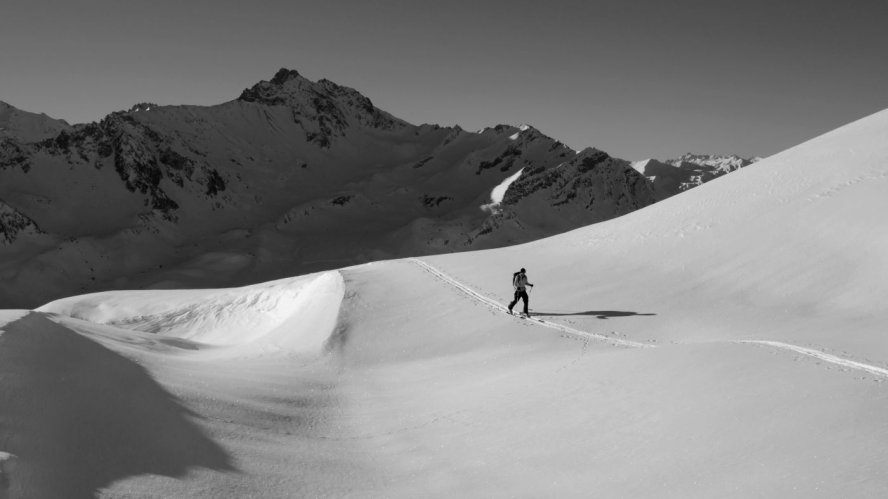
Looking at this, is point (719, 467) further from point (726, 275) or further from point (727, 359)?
point (726, 275)

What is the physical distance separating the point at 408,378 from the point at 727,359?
10.8m

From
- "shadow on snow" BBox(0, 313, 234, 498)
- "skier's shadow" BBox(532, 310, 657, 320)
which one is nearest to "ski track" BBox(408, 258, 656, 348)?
"skier's shadow" BBox(532, 310, 657, 320)

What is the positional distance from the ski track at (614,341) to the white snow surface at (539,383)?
0.16 metres

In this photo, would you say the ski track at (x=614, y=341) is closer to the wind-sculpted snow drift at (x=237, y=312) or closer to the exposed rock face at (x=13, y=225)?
the wind-sculpted snow drift at (x=237, y=312)

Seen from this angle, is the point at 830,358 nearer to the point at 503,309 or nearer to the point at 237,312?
the point at 503,309

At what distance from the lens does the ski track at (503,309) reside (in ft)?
65.3

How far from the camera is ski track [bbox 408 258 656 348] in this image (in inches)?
783

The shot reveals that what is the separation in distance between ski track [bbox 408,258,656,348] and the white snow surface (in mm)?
227

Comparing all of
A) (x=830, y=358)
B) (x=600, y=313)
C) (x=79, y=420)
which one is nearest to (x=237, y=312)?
(x=600, y=313)

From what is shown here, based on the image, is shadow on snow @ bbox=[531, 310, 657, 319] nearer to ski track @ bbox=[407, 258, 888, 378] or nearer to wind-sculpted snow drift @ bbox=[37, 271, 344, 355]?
ski track @ bbox=[407, 258, 888, 378]

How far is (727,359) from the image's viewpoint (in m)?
13.1

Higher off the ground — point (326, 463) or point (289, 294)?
point (289, 294)

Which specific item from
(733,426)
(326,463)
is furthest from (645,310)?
(326,463)

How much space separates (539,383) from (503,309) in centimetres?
1112
